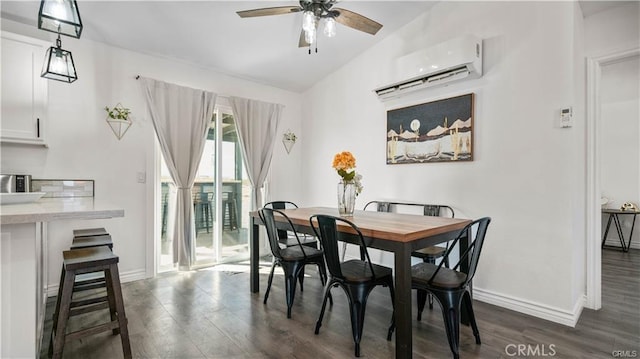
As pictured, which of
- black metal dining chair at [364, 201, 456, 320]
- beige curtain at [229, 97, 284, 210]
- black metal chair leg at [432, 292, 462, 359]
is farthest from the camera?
beige curtain at [229, 97, 284, 210]

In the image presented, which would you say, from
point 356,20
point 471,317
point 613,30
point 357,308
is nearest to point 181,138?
point 356,20

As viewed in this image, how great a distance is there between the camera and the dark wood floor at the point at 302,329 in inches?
78.5

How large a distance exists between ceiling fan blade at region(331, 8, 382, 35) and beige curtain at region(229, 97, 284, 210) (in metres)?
2.14

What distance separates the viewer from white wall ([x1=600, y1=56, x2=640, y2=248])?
4930mm

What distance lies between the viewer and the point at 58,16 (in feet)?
5.48

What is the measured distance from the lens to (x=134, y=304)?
8.98ft

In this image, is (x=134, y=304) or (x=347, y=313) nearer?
(x=347, y=313)

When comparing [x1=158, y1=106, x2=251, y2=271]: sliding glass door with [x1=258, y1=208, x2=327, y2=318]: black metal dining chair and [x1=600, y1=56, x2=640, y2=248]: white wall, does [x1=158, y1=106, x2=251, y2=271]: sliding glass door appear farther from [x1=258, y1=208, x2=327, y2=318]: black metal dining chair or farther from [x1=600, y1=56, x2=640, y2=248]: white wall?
[x1=600, y1=56, x2=640, y2=248]: white wall

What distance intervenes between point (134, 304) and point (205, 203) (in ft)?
5.08

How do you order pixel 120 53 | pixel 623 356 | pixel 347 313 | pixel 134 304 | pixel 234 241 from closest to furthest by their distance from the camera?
pixel 623 356 → pixel 347 313 → pixel 134 304 → pixel 120 53 → pixel 234 241

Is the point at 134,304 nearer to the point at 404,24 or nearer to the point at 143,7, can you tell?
the point at 143,7

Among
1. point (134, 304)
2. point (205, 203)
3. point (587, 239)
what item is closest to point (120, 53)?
point (205, 203)

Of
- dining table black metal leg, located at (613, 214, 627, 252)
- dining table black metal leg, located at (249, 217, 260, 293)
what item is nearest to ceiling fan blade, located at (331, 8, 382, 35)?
dining table black metal leg, located at (249, 217, 260, 293)

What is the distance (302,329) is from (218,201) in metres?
2.37
